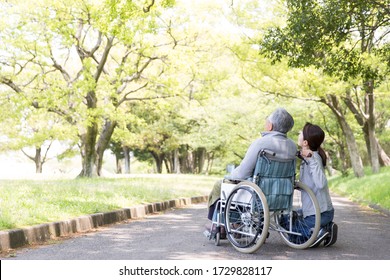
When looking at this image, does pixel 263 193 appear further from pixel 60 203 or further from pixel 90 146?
pixel 90 146

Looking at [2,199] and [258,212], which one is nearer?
[258,212]

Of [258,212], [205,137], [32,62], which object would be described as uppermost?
[32,62]

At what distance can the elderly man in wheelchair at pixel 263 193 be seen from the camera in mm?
5695

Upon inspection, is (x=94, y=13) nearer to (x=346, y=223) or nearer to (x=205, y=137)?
(x=346, y=223)

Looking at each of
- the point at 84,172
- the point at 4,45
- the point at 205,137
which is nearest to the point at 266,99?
the point at 205,137

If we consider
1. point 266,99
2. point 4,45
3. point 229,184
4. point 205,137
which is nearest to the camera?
point 229,184

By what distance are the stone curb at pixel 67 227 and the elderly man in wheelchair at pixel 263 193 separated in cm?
236

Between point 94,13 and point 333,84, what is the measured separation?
856 cm

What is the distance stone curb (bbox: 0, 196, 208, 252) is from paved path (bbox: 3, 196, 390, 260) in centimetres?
22

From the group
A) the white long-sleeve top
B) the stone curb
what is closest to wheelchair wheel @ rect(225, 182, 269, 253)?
the white long-sleeve top

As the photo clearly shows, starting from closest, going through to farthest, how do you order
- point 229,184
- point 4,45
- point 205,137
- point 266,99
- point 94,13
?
point 229,184
point 94,13
point 4,45
point 266,99
point 205,137

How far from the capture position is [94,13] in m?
17.8

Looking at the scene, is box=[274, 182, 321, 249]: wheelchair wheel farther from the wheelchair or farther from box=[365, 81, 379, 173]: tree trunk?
box=[365, 81, 379, 173]: tree trunk

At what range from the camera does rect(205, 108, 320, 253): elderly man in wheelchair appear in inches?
224
